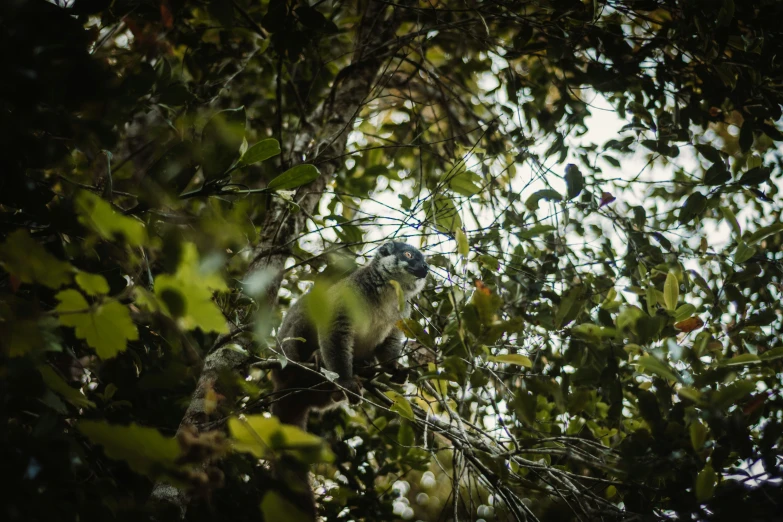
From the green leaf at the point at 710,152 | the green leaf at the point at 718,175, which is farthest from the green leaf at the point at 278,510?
the green leaf at the point at 710,152

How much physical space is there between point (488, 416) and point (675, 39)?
117 inches

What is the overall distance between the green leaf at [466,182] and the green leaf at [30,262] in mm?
2182

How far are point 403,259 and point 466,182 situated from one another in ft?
5.30

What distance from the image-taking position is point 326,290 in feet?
4.27

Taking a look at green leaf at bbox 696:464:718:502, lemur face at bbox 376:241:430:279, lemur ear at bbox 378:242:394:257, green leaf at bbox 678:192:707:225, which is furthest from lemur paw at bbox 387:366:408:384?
green leaf at bbox 696:464:718:502

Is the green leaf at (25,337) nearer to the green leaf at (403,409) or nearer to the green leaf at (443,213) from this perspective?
the green leaf at (403,409)

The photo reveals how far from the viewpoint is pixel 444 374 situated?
1874 mm

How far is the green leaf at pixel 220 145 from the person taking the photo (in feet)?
5.56

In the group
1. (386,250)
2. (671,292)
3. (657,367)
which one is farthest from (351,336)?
(657,367)

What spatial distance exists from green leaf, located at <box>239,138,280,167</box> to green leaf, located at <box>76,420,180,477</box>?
1069 mm

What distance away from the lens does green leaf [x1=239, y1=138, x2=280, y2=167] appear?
177cm

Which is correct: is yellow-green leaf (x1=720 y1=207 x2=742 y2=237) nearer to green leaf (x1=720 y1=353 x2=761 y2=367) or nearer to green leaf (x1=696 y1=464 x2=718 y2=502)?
green leaf (x1=720 y1=353 x2=761 y2=367)

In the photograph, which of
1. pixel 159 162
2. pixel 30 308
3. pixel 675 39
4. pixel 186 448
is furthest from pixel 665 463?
pixel 675 39

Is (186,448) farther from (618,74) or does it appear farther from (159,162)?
(618,74)
